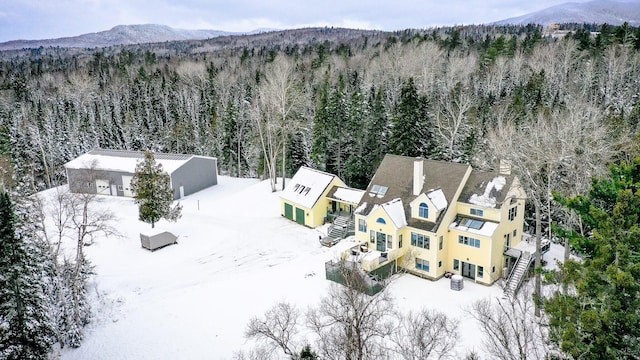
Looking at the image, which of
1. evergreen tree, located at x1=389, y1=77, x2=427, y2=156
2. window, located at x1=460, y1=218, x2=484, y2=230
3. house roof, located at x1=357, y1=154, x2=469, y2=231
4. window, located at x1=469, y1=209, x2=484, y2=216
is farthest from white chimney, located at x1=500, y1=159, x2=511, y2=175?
evergreen tree, located at x1=389, y1=77, x2=427, y2=156

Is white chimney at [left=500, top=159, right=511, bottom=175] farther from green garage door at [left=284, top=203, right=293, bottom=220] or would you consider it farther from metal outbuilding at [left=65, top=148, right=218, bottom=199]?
metal outbuilding at [left=65, top=148, right=218, bottom=199]

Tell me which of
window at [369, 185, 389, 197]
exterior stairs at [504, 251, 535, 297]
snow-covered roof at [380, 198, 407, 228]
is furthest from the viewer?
window at [369, 185, 389, 197]

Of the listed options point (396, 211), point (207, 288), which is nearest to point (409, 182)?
point (396, 211)

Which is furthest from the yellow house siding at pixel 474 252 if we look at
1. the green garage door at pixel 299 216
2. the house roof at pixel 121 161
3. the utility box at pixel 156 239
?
the house roof at pixel 121 161

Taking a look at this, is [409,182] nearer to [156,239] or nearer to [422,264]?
[422,264]

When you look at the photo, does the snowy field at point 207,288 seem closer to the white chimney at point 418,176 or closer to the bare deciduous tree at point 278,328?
the bare deciduous tree at point 278,328
